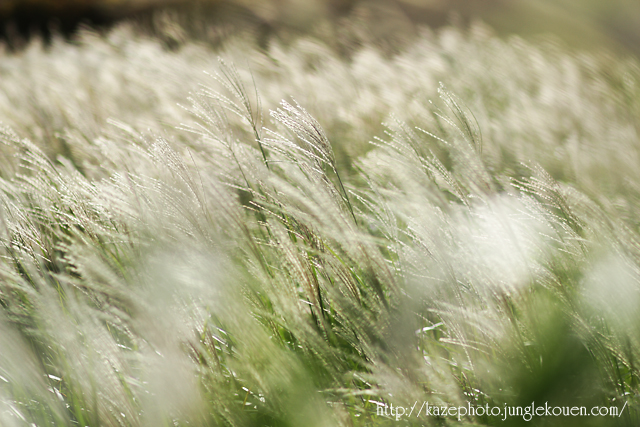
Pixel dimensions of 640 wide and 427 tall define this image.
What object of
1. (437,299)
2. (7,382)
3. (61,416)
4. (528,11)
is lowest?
(7,382)

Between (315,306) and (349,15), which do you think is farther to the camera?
(349,15)

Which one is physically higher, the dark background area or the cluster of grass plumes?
the dark background area

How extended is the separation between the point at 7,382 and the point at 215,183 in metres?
0.70

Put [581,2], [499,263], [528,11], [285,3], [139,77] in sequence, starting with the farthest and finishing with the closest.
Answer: [285,3] < [528,11] < [581,2] < [139,77] < [499,263]

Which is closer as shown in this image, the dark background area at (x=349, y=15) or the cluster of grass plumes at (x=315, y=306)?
the cluster of grass plumes at (x=315, y=306)

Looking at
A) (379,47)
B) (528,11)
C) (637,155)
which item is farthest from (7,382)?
(528,11)

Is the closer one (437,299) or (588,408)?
(588,408)

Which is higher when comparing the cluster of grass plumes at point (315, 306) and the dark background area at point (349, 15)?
the dark background area at point (349, 15)

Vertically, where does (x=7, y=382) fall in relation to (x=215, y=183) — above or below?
below

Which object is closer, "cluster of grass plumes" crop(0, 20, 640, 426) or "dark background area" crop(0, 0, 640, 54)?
"cluster of grass plumes" crop(0, 20, 640, 426)

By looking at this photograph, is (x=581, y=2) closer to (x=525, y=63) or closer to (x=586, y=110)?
(x=525, y=63)

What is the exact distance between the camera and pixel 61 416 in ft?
2.49

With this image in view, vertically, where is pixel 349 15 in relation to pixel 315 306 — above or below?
above

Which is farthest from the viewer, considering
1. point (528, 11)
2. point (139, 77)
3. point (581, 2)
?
point (528, 11)
